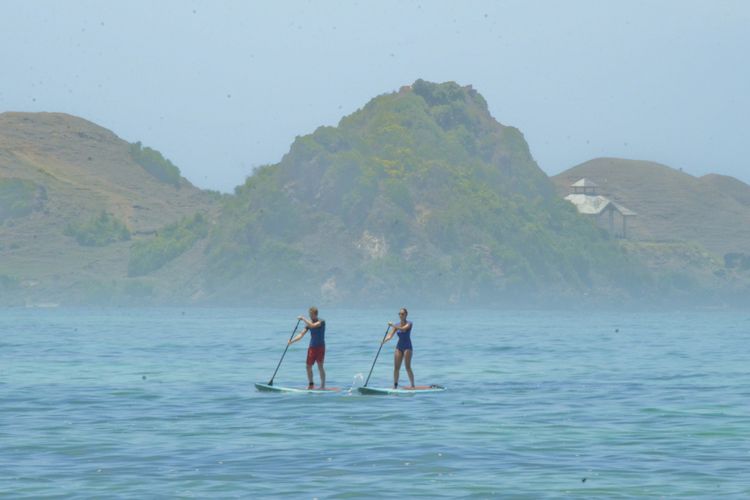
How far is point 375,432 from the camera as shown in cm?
2862

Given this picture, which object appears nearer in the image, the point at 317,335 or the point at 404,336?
the point at 404,336

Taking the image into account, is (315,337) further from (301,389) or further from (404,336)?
(404,336)

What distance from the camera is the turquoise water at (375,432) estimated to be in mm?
21922

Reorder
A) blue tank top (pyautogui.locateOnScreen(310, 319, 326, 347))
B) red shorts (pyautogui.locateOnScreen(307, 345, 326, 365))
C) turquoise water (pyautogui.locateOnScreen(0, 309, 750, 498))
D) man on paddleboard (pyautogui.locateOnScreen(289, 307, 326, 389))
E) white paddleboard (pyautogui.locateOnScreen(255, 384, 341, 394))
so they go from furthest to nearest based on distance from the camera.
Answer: white paddleboard (pyautogui.locateOnScreen(255, 384, 341, 394)) < red shorts (pyautogui.locateOnScreen(307, 345, 326, 365)) < blue tank top (pyautogui.locateOnScreen(310, 319, 326, 347)) < man on paddleboard (pyautogui.locateOnScreen(289, 307, 326, 389)) < turquoise water (pyautogui.locateOnScreen(0, 309, 750, 498))

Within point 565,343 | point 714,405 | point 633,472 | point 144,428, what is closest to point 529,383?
point 714,405

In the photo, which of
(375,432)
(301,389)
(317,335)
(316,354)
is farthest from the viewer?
(301,389)

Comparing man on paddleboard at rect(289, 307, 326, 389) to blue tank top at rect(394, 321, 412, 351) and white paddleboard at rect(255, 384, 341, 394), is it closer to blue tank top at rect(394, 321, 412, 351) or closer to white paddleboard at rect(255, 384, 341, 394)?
white paddleboard at rect(255, 384, 341, 394)

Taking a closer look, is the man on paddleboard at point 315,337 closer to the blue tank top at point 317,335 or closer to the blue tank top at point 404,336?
the blue tank top at point 317,335

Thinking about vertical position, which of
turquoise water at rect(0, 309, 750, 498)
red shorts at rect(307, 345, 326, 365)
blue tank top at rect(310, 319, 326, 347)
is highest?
blue tank top at rect(310, 319, 326, 347)

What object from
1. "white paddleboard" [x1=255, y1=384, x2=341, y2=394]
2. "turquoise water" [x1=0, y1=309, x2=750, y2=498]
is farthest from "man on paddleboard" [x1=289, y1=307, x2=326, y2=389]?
"turquoise water" [x1=0, y1=309, x2=750, y2=498]

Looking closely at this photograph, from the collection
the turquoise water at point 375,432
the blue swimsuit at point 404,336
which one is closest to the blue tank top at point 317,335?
the turquoise water at point 375,432

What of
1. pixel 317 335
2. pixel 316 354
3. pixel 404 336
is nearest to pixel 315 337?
pixel 317 335

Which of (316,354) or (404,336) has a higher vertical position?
(404,336)

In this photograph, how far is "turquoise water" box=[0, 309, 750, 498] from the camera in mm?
21922
